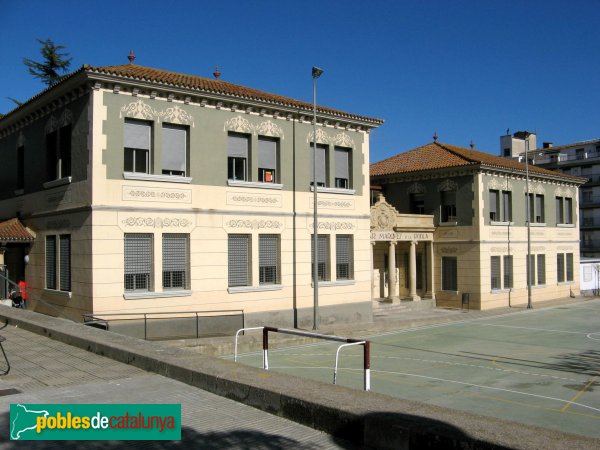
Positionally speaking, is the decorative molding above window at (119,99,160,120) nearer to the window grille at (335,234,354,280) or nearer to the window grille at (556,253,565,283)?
the window grille at (335,234,354,280)

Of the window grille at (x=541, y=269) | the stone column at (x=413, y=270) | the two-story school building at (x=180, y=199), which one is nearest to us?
the two-story school building at (x=180, y=199)

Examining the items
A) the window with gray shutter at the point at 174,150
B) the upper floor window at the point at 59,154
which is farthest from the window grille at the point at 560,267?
the upper floor window at the point at 59,154

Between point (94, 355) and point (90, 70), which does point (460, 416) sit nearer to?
point (94, 355)

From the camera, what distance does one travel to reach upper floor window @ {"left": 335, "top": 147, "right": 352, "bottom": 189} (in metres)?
25.8

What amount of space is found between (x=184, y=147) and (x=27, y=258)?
26.3ft

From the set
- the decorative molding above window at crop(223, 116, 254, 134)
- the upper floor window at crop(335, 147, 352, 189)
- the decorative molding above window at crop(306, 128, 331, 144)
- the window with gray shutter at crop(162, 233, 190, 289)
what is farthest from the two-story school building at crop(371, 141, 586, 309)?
the window with gray shutter at crop(162, 233, 190, 289)

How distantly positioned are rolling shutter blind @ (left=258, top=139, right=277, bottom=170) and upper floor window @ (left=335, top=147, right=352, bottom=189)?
3.43 m

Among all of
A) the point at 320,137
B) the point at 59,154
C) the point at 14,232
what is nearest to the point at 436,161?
the point at 320,137

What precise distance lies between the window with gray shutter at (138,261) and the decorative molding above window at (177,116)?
13.3 feet

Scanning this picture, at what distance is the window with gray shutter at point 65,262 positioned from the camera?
2025cm

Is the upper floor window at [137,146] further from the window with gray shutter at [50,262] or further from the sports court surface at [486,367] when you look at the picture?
the sports court surface at [486,367]

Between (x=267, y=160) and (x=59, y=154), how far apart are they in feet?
25.0

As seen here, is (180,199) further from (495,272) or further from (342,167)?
(495,272)

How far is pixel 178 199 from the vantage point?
2045 cm
